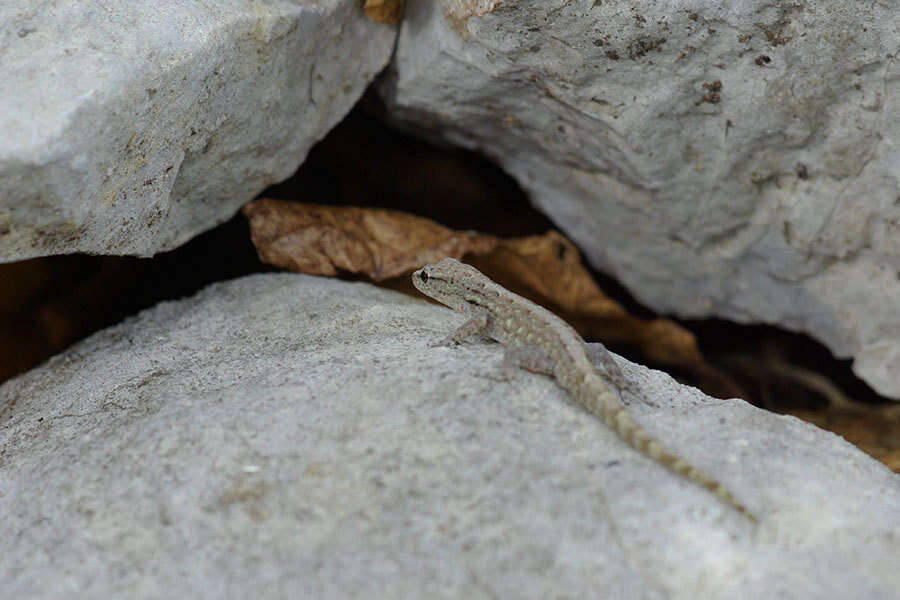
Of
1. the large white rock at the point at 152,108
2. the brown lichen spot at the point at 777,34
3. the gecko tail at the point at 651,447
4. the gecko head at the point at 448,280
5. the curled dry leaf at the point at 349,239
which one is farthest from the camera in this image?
the curled dry leaf at the point at 349,239

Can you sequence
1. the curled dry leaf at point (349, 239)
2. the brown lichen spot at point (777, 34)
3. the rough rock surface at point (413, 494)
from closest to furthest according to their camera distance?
the rough rock surface at point (413, 494) → the brown lichen spot at point (777, 34) → the curled dry leaf at point (349, 239)

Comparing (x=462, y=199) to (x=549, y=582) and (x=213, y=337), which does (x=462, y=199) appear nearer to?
(x=213, y=337)

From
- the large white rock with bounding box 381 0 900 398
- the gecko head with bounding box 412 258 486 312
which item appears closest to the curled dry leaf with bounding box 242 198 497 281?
the gecko head with bounding box 412 258 486 312

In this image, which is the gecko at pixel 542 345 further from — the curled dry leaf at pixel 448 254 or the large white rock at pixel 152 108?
the large white rock at pixel 152 108

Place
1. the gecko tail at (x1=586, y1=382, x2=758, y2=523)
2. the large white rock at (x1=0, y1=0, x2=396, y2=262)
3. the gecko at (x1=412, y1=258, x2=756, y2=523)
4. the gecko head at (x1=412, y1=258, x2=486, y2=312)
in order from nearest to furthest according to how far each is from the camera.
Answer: the gecko tail at (x1=586, y1=382, x2=758, y2=523), the gecko at (x1=412, y1=258, x2=756, y2=523), the large white rock at (x1=0, y1=0, x2=396, y2=262), the gecko head at (x1=412, y1=258, x2=486, y2=312)

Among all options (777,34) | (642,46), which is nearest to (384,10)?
(642,46)

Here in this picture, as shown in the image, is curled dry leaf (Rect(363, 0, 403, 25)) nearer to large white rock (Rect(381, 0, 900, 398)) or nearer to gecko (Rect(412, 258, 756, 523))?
large white rock (Rect(381, 0, 900, 398))

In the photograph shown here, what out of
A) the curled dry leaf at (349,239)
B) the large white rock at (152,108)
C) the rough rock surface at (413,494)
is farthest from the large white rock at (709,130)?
the rough rock surface at (413,494)

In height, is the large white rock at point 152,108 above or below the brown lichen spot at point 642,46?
below
